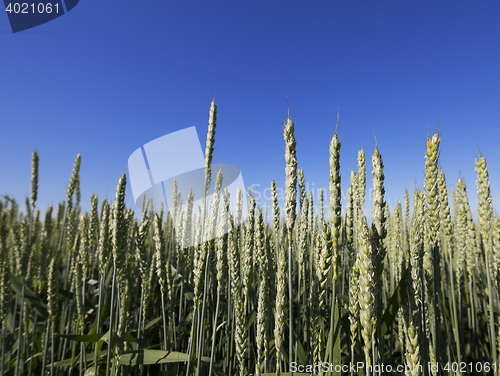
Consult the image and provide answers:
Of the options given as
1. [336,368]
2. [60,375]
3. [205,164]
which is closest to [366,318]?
[336,368]

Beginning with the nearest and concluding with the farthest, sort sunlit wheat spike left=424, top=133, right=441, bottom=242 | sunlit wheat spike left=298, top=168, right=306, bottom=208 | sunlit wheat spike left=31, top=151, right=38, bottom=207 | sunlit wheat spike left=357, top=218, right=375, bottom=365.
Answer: sunlit wheat spike left=357, top=218, right=375, bottom=365 → sunlit wheat spike left=424, top=133, right=441, bottom=242 → sunlit wheat spike left=298, top=168, right=306, bottom=208 → sunlit wheat spike left=31, top=151, right=38, bottom=207

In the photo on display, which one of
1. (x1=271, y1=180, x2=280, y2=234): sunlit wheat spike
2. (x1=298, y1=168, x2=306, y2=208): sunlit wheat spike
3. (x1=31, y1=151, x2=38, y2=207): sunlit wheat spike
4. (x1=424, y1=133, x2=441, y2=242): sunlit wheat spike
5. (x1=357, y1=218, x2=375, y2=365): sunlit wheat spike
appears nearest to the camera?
(x1=357, y1=218, x2=375, y2=365): sunlit wheat spike

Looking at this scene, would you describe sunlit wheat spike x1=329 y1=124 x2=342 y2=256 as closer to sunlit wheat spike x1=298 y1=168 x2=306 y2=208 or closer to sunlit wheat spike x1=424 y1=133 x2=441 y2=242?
sunlit wheat spike x1=424 y1=133 x2=441 y2=242

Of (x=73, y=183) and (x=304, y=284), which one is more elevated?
(x=73, y=183)

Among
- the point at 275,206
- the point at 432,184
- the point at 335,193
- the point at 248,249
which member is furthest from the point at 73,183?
the point at 432,184

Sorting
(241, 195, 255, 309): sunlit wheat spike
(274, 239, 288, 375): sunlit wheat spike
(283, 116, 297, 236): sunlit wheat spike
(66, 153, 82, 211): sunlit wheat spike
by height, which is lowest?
(274, 239, 288, 375): sunlit wheat spike

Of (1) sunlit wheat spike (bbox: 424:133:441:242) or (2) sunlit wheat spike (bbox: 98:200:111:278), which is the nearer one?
(1) sunlit wheat spike (bbox: 424:133:441:242)

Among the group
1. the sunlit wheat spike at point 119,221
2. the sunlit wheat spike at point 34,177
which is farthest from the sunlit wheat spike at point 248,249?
the sunlit wheat spike at point 34,177

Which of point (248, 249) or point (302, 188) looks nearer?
point (248, 249)

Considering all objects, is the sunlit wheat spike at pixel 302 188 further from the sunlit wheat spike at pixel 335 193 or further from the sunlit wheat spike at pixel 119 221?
the sunlit wheat spike at pixel 119 221

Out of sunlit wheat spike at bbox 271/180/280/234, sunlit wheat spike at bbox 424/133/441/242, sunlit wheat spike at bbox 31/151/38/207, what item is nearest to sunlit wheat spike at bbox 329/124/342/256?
sunlit wheat spike at bbox 424/133/441/242

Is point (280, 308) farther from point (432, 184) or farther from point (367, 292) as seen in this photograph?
point (432, 184)

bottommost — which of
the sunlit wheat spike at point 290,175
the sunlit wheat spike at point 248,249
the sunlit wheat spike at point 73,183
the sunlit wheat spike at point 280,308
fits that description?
the sunlit wheat spike at point 280,308

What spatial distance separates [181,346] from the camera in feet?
7.95
